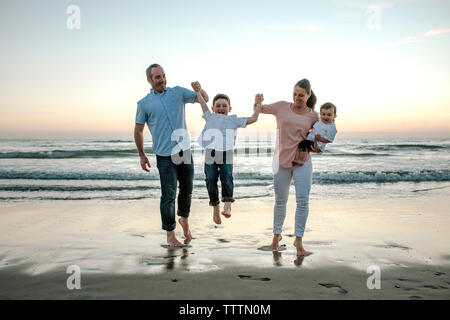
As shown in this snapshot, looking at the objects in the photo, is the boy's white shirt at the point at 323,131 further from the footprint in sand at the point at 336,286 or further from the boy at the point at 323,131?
the footprint in sand at the point at 336,286

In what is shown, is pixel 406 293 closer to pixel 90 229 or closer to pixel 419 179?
pixel 90 229

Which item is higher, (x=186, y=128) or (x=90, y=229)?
(x=186, y=128)

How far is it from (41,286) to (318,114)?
11.6ft

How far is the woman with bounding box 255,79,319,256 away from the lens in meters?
4.43

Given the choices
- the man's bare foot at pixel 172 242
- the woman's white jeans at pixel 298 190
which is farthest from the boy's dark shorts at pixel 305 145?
the man's bare foot at pixel 172 242

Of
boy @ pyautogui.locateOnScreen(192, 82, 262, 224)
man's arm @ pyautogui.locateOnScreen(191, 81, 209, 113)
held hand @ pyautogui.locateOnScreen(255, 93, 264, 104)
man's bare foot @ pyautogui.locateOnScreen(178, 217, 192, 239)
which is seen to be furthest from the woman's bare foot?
man's arm @ pyautogui.locateOnScreen(191, 81, 209, 113)

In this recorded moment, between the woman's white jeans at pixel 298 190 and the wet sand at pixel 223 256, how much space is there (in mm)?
421

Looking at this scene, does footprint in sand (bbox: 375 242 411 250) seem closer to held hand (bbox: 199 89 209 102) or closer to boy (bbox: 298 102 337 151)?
boy (bbox: 298 102 337 151)

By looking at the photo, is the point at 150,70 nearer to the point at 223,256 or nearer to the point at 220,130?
the point at 220,130

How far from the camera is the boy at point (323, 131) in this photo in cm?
426

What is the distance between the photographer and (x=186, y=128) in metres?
4.88

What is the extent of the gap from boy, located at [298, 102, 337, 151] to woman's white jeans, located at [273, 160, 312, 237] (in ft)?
0.96

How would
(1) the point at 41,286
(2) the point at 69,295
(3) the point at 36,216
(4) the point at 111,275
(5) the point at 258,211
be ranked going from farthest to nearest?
(5) the point at 258,211 < (3) the point at 36,216 < (4) the point at 111,275 < (1) the point at 41,286 < (2) the point at 69,295

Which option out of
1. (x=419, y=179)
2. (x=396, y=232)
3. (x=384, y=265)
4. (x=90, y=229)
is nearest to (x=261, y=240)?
(x=384, y=265)
